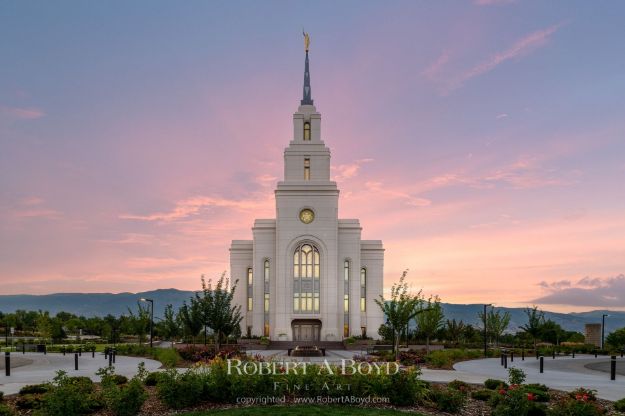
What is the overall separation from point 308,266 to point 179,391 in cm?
4864

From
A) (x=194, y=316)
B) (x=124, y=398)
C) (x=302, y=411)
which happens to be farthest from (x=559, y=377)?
(x=194, y=316)

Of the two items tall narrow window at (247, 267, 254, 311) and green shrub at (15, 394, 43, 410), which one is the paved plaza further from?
tall narrow window at (247, 267, 254, 311)

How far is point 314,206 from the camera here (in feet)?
209

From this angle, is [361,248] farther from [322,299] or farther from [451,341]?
[451,341]

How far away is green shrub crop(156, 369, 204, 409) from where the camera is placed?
1450 centimetres

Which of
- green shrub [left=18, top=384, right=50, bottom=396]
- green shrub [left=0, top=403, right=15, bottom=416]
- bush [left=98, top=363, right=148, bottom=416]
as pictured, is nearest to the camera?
green shrub [left=0, top=403, right=15, bottom=416]

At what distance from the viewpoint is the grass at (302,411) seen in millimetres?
13520


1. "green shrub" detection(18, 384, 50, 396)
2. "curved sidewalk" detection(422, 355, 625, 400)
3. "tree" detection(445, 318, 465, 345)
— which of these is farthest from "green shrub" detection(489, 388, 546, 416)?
"tree" detection(445, 318, 465, 345)

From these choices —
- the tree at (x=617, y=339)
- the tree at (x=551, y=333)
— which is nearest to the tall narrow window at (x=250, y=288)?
the tree at (x=551, y=333)

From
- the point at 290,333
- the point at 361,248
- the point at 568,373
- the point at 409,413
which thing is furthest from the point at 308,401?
the point at 361,248

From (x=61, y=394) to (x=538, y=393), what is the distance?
13.5 m

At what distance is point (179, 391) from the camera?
14.6m

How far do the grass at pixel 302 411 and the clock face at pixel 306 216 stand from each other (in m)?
49.3

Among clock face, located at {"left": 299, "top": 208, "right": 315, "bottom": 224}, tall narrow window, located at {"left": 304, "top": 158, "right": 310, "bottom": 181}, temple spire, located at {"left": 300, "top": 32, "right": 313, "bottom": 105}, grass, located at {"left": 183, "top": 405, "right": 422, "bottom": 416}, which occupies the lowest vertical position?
grass, located at {"left": 183, "top": 405, "right": 422, "bottom": 416}
